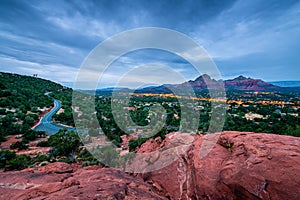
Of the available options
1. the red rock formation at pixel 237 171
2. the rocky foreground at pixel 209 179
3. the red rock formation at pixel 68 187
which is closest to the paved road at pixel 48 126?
the red rock formation at pixel 68 187

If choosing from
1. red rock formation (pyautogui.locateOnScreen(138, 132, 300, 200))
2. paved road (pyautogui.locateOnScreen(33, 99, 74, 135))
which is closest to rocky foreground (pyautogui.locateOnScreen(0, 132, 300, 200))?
red rock formation (pyautogui.locateOnScreen(138, 132, 300, 200))

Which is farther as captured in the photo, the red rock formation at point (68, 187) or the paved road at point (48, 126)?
the paved road at point (48, 126)

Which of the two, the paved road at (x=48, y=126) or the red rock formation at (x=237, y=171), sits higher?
the red rock formation at (x=237, y=171)

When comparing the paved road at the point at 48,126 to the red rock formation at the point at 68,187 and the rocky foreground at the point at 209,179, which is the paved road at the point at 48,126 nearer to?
the red rock formation at the point at 68,187

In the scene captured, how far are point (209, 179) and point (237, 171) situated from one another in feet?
3.62

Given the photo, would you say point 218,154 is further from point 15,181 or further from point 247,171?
point 15,181

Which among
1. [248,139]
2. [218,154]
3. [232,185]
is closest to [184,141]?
[218,154]

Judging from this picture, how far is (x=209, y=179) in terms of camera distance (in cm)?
620

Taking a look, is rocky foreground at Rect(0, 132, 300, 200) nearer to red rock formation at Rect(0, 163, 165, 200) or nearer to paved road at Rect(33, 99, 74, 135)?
red rock formation at Rect(0, 163, 165, 200)

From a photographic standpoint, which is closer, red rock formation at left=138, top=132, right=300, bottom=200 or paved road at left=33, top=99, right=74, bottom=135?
red rock formation at left=138, top=132, right=300, bottom=200

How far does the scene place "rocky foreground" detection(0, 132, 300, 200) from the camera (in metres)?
4.88

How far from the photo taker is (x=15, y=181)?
20.4 feet

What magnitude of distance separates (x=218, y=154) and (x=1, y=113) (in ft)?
167

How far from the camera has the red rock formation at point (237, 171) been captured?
4875 mm
